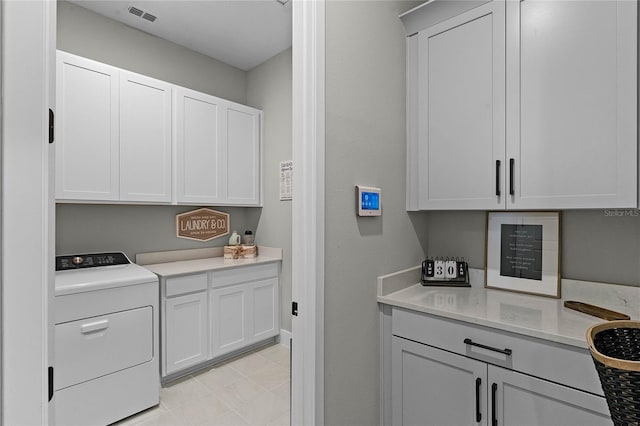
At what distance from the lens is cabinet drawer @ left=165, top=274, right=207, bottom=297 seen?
241cm

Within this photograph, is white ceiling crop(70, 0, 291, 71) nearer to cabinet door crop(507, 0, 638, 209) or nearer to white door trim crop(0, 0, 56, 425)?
cabinet door crop(507, 0, 638, 209)

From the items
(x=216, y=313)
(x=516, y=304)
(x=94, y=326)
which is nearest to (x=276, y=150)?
(x=216, y=313)

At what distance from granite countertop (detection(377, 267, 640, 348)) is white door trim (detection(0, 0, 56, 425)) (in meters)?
1.30

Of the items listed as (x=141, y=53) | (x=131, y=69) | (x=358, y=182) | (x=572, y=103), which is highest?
(x=141, y=53)

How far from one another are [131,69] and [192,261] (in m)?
1.75

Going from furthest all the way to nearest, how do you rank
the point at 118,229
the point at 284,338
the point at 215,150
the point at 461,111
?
the point at 284,338 → the point at 215,150 → the point at 118,229 → the point at 461,111

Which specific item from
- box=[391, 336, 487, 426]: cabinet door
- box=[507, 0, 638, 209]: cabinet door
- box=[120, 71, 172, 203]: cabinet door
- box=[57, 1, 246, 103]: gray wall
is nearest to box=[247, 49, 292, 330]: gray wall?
box=[57, 1, 246, 103]: gray wall

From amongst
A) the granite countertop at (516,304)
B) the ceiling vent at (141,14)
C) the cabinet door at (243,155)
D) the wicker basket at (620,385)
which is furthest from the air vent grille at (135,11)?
the wicker basket at (620,385)

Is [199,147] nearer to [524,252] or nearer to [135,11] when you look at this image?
[135,11]

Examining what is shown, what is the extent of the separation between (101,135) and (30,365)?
2.23 meters

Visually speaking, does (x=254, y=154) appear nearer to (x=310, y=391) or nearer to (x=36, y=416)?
(x=310, y=391)

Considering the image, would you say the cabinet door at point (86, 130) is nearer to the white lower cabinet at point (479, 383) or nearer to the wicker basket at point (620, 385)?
the white lower cabinet at point (479, 383)

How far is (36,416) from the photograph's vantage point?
54 centimetres

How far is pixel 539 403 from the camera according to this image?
116cm
